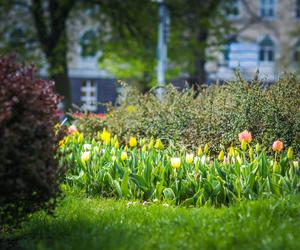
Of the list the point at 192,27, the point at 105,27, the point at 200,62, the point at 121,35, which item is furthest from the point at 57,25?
the point at 200,62

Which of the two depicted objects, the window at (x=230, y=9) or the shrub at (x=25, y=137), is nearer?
the shrub at (x=25, y=137)

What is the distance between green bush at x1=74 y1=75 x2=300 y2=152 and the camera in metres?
7.29

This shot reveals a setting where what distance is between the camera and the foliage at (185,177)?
5805mm

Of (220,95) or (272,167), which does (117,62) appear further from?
(272,167)

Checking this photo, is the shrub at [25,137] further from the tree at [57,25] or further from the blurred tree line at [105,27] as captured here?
the blurred tree line at [105,27]

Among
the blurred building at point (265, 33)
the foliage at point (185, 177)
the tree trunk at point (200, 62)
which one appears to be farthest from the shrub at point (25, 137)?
the blurred building at point (265, 33)

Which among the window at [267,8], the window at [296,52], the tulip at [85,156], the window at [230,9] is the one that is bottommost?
the tulip at [85,156]

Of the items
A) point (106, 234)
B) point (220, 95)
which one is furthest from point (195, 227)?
point (220, 95)

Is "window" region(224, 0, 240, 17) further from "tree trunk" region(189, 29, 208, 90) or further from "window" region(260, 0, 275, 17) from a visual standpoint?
"window" region(260, 0, 275, 17)

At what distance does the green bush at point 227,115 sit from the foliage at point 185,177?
681 millimetres

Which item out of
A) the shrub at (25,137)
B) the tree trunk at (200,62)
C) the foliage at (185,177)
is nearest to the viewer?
the shrub at (25,137)

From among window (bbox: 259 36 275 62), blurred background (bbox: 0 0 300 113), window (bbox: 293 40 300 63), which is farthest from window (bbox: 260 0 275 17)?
blurred background (bbox: 0 0 300 113)

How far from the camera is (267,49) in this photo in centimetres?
4122

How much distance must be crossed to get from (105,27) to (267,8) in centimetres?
1951
